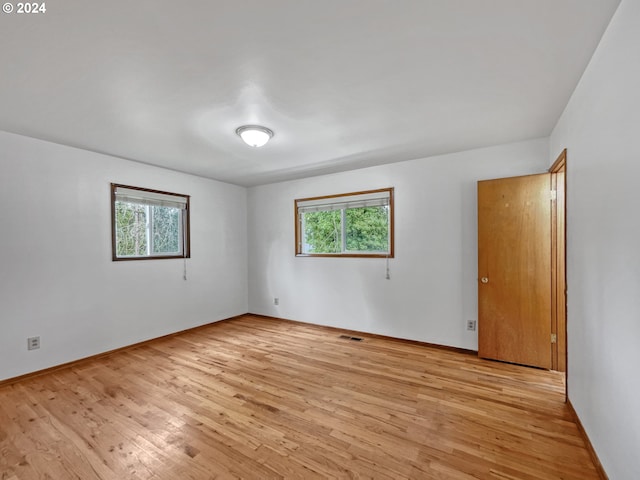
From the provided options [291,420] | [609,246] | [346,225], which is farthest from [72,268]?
[609,246]

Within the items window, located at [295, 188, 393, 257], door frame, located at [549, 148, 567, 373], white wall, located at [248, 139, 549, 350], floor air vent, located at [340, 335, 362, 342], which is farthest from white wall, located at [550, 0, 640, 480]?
floor air vent, located at [340, 335, 362, 342]

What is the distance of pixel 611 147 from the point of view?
145 cm

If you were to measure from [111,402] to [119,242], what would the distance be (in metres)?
1.99

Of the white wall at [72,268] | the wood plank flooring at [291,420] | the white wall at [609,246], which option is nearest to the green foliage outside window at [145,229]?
the white wall at [72,268]

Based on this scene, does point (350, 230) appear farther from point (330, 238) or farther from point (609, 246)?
point (609, 246)

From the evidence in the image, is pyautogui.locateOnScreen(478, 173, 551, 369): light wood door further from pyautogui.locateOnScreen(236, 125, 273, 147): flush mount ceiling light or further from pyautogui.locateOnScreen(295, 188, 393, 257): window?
pyautogui.locateOnScreen(236, 125, 273, 147): flush mount ceiling light

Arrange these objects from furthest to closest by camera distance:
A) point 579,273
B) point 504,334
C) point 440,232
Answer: point 440,232 < point 504,334 < point 579,273

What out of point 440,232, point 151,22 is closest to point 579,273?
point 440,232

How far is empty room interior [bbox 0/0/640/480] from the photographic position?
1.44 meters

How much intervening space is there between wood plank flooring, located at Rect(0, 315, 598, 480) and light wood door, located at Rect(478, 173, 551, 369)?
0.26m

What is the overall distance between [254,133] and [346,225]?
2149 millimetres

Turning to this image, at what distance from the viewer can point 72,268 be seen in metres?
3.13

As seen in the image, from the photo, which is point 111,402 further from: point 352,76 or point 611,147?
point 611,147

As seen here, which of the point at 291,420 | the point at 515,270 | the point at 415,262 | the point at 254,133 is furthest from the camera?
the point at 415,262
